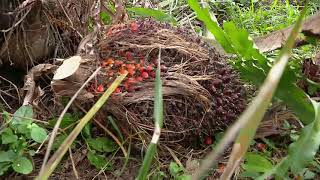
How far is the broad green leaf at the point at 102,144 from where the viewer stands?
66.3 inches

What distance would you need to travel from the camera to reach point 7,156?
1.56 m

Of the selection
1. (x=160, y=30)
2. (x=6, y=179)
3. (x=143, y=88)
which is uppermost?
(x=160, y=30)

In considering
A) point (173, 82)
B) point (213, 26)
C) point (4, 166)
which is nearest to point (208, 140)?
point (173, 82)

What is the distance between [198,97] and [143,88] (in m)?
0.19

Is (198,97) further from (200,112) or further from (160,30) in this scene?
(160,30)

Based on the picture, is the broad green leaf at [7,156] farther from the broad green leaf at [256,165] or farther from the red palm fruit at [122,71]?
the broad green leaf at [256,165]

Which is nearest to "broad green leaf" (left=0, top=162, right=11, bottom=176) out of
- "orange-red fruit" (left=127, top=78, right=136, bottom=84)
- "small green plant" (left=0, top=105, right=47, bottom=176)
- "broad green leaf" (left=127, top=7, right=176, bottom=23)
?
"small green plant" (left=0, top=105, right=47, bottom=176)

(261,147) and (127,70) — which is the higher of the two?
(127,70)

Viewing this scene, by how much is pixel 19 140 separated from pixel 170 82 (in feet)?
1.72

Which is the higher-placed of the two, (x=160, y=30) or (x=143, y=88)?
(x=160, y=30)

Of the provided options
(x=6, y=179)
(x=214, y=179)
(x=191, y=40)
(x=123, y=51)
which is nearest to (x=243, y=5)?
(x=191, y=40)

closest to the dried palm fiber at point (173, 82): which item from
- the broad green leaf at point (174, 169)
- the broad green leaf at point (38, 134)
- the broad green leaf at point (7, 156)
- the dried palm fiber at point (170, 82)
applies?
the dried palm fiber at point (170, 82)

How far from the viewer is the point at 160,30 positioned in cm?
190

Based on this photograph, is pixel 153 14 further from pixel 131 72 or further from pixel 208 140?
pixel 208 140
